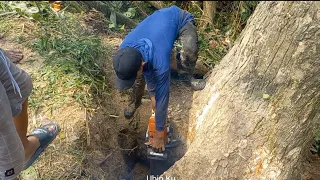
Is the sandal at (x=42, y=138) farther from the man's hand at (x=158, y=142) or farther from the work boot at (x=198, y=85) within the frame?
the work boot at (x=198, y=85)

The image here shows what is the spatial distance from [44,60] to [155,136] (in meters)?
1.55

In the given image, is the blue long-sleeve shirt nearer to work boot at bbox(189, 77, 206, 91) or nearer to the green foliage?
work boot at bbox(189, 77, 206, 91)

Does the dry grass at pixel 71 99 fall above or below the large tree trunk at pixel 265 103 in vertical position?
below

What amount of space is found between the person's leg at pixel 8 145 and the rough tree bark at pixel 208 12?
11.9 ft

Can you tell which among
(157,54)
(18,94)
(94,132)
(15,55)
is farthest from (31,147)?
(15,55)

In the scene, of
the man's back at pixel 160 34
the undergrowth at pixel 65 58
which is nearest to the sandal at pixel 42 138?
the undergrowth at pixel 65 58

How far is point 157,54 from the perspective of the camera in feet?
10.2

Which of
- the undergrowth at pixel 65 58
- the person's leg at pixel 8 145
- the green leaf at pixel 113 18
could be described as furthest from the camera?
the green leaf at pixel 113 18

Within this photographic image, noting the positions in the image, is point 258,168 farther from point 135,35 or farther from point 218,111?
point 135,35

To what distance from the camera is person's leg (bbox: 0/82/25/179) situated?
2.01m

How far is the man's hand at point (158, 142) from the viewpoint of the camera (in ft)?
10.6

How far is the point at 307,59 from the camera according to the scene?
7.39 ft

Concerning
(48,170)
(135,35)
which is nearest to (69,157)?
(48,170)

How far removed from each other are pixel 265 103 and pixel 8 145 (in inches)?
62.5
